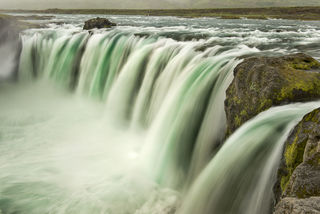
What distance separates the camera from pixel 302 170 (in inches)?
114

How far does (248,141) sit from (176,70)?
5.41 metres

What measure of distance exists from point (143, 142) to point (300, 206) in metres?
7.75

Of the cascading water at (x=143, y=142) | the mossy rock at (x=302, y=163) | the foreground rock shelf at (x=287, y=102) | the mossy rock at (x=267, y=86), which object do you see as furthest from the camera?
the mossy rock at (x=267, y=86)

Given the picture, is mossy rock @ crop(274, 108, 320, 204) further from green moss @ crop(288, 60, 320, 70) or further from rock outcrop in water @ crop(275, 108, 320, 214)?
green moss @ crop(288, 60, 320, 70)

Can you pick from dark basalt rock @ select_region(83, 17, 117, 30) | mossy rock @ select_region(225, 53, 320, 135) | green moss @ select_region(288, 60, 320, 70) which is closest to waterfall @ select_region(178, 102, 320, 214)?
mossy rock @ select_region(225, 53, 320, 135)

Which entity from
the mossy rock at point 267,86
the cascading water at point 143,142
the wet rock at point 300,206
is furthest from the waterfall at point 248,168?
the wet rock at point 300,206

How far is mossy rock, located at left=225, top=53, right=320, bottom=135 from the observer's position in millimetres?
5656

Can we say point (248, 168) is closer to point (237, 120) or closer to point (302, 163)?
point (237, 120)

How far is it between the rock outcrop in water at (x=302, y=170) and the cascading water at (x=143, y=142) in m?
0.41

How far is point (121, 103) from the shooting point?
39.0 feet

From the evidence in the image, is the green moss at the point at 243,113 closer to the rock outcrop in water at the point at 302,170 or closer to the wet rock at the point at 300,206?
the rock outcrop in water at the point at 302,170

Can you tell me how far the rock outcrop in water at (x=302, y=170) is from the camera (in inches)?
90.5

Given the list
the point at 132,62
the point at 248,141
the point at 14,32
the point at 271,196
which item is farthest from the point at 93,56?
the point at 271,196

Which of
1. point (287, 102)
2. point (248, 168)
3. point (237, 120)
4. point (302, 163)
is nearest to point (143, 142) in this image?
point (237, 120)
